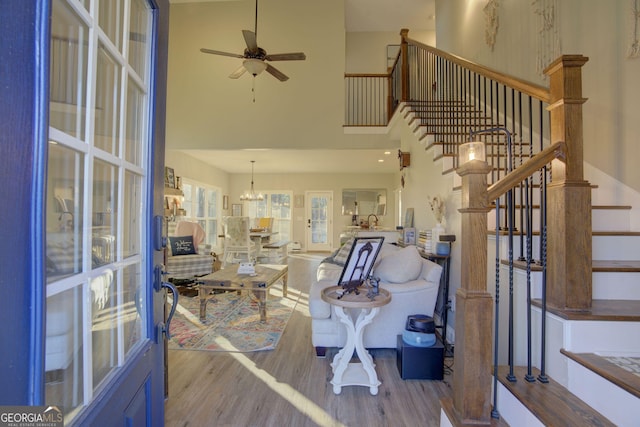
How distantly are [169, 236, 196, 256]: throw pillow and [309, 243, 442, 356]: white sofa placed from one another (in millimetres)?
3413

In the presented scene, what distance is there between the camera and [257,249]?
7648 mm

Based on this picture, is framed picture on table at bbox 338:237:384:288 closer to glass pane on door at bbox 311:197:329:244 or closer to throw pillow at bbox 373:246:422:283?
throw pillow at bbox 373:246:422:283

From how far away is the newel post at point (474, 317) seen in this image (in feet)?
4.44

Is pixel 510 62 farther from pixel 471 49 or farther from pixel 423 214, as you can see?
pixel 423 214

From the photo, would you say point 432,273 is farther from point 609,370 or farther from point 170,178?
point 170,178

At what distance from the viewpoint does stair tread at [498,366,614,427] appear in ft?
3.81

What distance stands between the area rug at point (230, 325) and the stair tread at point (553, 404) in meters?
1.97

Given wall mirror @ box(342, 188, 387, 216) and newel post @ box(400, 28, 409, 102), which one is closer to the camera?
newel post @ box(400, 28, 409, 102)

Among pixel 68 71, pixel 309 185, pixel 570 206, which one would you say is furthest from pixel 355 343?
pixel 309 185

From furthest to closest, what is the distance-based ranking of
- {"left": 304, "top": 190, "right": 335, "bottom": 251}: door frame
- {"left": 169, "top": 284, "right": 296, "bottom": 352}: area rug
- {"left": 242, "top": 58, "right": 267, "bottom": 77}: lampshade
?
{"left": 304, "top": 190, "right": 335, "bottom": 251}: door frame
{"left": 242, "top": 58, "right": 267, "bottom": 77}: lampshade
{"left": 169, "top": 284, "right": 296, "bottom": 352}: area rug

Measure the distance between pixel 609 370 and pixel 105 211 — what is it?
1910 mm

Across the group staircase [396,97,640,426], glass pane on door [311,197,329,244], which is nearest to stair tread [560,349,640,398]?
staircase [396,97,640,426]

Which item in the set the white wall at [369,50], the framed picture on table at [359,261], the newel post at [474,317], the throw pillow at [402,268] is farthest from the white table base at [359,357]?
the white wall at [369,50]

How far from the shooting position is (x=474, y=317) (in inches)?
53.8
